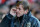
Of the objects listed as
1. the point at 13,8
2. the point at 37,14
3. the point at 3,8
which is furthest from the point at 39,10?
the point at 3,8

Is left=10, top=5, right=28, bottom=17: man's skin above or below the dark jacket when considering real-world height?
above

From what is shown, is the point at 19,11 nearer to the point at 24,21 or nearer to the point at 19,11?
the point at 19,11

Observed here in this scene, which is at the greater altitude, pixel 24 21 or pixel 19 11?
pixel 19 11

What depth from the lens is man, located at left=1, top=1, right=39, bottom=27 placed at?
1034mm

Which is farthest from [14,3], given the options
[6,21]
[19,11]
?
[6,21]

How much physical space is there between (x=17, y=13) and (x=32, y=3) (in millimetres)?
188

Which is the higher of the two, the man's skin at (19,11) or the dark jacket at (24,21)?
the man's skin at (19,11)

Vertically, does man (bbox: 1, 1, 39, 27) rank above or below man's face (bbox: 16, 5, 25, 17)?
below

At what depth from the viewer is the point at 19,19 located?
3.44 feet

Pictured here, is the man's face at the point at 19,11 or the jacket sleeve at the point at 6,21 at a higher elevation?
the man's face at the point at 19,11

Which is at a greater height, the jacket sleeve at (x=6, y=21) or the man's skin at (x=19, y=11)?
the man's skin at (x=19, y=11)

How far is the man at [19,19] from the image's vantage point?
1.03 m

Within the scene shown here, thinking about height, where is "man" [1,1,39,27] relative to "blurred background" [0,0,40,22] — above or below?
below

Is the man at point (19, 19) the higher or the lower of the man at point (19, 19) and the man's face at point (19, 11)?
the lower
